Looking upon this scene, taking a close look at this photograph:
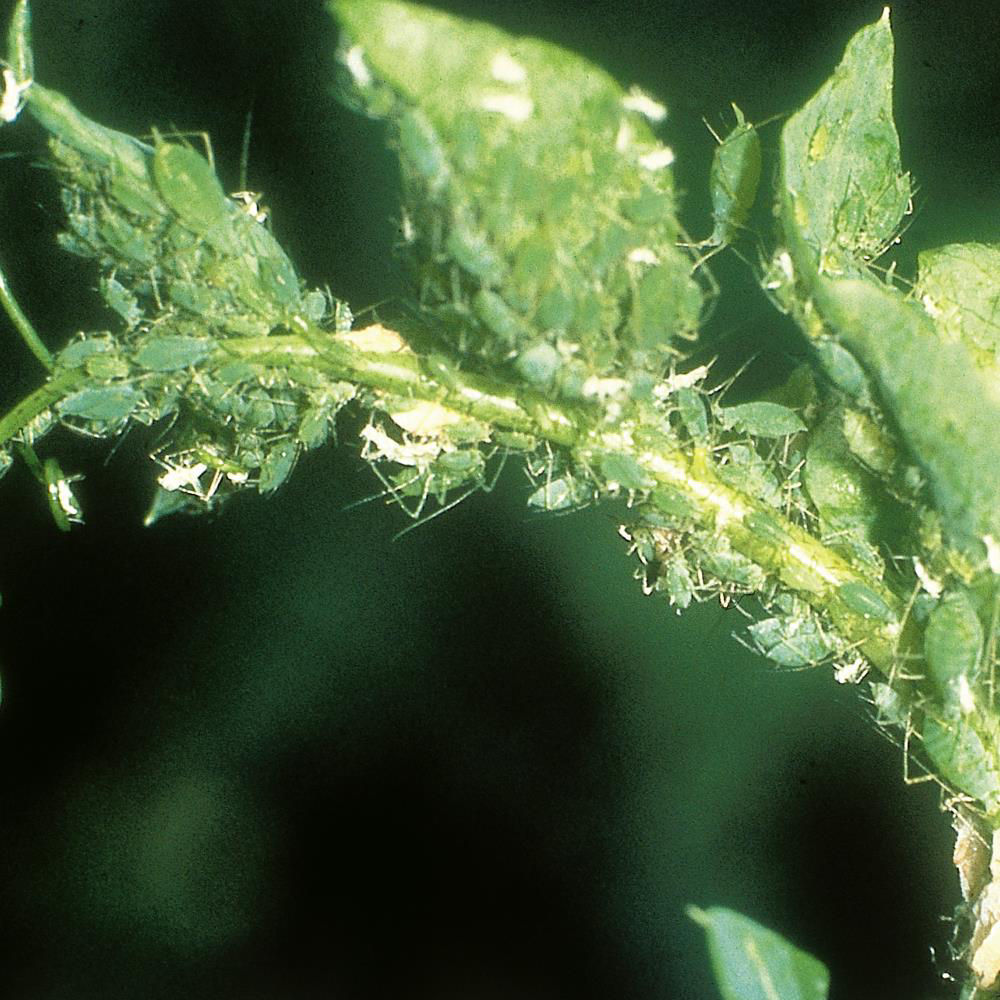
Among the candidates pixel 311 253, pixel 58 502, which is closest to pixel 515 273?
pixel 58 502

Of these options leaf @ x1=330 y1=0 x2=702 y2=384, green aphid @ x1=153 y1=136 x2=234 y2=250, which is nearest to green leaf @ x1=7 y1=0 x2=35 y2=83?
green aphid @ x1=153 y1=136 x2=234 y2=250

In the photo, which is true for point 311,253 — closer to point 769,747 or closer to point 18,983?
point 769,747

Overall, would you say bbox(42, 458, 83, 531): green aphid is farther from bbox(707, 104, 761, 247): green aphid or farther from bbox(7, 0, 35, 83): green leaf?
bbox(707, 104, 761, 247): green aphid

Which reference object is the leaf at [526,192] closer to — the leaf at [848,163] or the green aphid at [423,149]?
the green aphid at [423,149]

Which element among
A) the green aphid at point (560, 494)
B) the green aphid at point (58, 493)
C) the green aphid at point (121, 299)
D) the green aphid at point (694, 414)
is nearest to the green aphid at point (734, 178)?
the green aphid at point (694, 414)

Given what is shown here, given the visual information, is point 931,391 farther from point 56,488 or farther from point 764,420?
point 56,488

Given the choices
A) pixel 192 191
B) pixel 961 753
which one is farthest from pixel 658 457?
pixel 192 191
